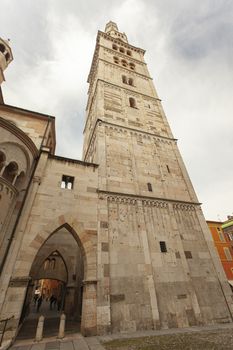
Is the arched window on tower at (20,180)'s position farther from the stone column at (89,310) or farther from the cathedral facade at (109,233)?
the stone column at (89,310)

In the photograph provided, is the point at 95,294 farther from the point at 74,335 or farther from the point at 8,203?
the point at 8,203

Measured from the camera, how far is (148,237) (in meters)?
10.9

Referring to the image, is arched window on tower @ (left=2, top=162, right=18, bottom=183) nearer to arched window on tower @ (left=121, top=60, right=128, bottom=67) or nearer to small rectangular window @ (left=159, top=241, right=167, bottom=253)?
small rectangular window @ (left=159, top=241, right=167, bottom=253)

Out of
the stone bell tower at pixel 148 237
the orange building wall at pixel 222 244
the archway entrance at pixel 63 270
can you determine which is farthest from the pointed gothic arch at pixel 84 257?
the orange building wall at pixel 222 244

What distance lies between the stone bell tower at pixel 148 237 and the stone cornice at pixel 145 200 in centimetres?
7

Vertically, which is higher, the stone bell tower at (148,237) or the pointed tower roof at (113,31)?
the pointed tower roof at (113,31)

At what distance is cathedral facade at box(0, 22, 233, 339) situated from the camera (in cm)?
851

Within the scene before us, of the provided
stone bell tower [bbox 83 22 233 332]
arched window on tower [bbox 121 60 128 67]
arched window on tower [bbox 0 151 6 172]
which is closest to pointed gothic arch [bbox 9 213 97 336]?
stone bell tower [bbox 83 22 233 332]

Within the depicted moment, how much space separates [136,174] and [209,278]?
7.91 meters

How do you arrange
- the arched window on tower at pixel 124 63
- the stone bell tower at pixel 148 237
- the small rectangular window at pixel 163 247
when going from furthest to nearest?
the arched window on tower at pixel 124 63
the small rectangular window at pixel 163 247
the stone bell tower at pixel 148 237

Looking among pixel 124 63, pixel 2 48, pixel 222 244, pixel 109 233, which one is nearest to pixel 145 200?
pixel 109 233

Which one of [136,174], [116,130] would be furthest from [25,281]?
[116,130]

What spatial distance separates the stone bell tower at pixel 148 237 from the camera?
896 centimetres

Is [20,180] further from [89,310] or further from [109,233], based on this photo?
A: [89,310]
